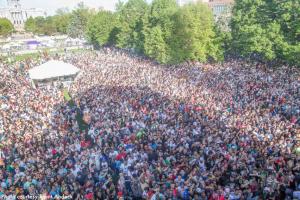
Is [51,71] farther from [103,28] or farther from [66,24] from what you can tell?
[66,24]

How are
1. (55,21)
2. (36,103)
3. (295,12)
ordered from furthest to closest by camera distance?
1. (55,21)
2. (295,12)
3. (36,103)

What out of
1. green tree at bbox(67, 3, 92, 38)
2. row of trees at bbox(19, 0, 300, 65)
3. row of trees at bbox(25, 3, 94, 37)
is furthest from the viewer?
row of trees at bbox(25, 3, 94, 37)

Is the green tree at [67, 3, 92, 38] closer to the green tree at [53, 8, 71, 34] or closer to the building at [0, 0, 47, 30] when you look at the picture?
the green tree at [53, 8, 71, 34]

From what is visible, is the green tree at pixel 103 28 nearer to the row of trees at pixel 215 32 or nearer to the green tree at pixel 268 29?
the row of trees at pixel 215 32

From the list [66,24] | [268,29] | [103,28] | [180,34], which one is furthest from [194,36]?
[66,24]

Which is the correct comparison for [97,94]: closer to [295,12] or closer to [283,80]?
[283,80]

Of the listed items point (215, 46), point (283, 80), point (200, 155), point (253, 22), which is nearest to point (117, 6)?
point (215, 46)

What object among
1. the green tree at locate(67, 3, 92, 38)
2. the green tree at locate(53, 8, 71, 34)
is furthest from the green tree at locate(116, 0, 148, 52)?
the green tree at locate(53, 8, 71, 34)
